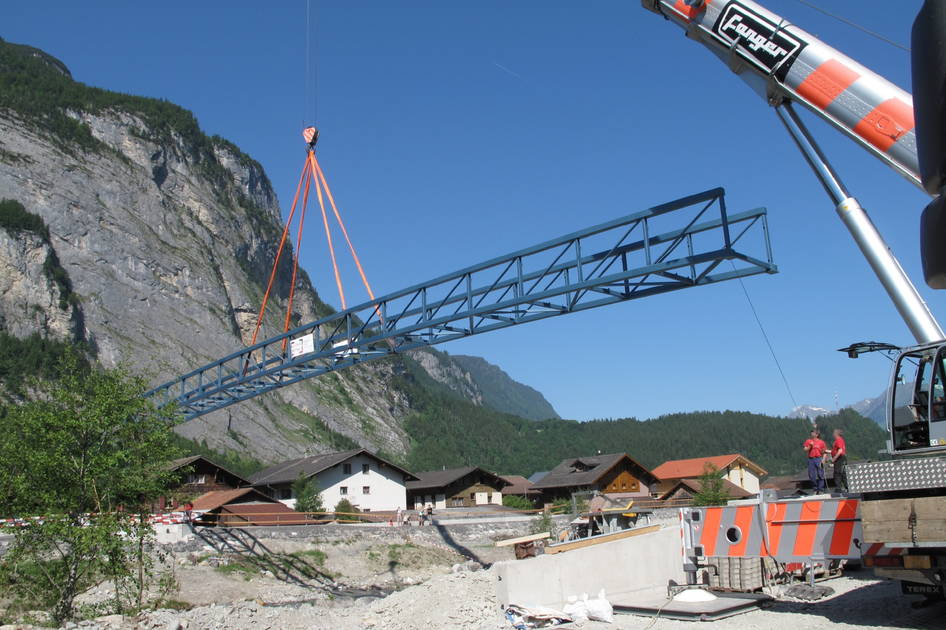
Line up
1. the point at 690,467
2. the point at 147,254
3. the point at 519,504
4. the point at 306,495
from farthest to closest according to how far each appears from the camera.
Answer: the point at 147,254, the point at 690,467, the point at 519,504, the point at 306,495

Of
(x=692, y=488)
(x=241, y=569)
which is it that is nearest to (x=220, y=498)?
(x=241, y=569)

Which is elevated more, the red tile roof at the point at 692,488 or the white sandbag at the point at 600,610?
the red tile roof at the point at 692,488

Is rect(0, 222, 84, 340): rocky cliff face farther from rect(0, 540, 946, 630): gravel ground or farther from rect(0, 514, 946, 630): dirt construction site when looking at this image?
rect(0, 540, 946, 630): gravel ground

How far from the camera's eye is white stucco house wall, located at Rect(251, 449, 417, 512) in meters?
51.9

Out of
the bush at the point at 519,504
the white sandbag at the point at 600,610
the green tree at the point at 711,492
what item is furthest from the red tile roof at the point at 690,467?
the white sandbag at the point at 600,610

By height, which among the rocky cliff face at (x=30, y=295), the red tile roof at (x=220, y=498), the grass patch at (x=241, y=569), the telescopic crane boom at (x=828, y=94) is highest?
the rocky cliff face at (x=30, y=295)

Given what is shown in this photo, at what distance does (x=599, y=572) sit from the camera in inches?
494

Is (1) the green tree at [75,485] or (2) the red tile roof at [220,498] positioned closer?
(1) the green tree at [75,485]

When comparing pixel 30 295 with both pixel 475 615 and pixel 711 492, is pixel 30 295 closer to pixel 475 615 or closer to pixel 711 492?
pixel 711 492

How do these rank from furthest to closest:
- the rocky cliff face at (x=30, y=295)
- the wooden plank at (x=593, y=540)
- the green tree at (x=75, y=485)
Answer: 1. the rocky cliff face at (x=30, y=295)
2. the green tree at (x=75, y=485)
3. the wooden plank at (x=593, y=540)

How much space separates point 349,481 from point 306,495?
7.67m

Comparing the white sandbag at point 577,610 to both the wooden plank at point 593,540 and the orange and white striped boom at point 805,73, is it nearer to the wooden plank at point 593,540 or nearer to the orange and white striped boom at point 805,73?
the wooden plank at point 593,540

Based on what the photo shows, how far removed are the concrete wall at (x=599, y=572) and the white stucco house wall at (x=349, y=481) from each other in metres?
40.1

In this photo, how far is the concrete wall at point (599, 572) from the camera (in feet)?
39.2
